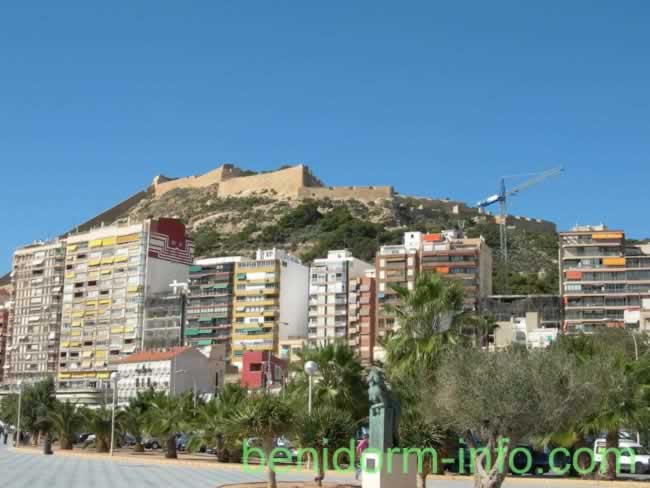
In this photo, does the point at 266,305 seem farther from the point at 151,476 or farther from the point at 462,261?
the point at 151,476

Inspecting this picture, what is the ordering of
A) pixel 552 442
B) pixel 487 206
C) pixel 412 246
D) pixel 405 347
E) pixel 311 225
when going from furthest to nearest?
pixel 487 206, pixel 311 225, pixel 412 246, pixel 405 347, pixel 552 442

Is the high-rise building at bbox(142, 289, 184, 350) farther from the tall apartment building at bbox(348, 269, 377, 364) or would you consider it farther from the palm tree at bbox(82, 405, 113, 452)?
the palm tree at bbox(82, 405, 113, 452)

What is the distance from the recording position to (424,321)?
36156mm

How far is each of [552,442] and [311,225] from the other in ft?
442

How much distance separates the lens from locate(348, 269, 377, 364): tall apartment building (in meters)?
111

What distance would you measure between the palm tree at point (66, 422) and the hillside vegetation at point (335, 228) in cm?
8734

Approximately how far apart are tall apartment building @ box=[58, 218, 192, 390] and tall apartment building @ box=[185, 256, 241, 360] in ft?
29.4

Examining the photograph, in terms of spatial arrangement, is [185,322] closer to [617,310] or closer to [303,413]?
[617,310]

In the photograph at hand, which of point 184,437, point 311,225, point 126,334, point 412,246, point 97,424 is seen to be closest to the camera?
point 97,424

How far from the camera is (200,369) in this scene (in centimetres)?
10594

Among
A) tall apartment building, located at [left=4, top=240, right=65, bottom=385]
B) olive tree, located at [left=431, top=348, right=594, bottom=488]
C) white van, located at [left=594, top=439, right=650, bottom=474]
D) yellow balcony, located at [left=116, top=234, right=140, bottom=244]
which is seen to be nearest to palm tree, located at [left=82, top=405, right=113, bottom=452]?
white van, located at [left=594, top=439, right=650, bottom=474]

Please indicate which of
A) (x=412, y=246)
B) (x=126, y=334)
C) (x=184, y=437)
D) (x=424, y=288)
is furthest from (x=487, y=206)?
(x=424, y=288)

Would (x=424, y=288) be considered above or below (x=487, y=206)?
below

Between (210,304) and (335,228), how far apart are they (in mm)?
46443
